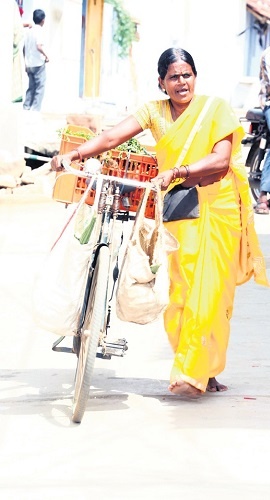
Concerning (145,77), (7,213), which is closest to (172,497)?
(7,213)

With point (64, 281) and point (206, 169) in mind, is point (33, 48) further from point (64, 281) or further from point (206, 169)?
point (64, 281)

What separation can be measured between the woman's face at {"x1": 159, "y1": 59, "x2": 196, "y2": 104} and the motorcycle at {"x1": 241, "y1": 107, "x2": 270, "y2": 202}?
782 cm

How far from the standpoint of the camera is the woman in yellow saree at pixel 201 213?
618 cm

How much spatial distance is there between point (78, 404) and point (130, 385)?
1.02 meters

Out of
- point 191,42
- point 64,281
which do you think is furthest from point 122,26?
point 64,281

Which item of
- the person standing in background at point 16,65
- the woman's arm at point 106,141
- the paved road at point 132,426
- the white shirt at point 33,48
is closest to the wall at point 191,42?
the white shirt at point 33,48

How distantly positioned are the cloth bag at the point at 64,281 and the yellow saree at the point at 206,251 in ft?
1.87

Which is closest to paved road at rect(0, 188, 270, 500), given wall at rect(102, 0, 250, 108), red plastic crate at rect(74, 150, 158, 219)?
red plastic crate at rect(74, 150, 158, 219)

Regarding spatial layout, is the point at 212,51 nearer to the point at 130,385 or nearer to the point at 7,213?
the point at 7,213

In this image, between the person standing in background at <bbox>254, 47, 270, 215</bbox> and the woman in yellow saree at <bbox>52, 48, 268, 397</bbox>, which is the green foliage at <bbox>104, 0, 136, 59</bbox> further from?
the woman in yellow saree at <bbox>52, 48, 268, 397</bbox>

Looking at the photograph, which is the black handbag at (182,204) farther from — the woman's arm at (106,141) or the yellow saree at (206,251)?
the woman's arm at (106,141)

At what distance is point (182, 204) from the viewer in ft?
20.7

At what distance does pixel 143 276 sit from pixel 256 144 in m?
8.49

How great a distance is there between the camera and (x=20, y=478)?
494 cm
